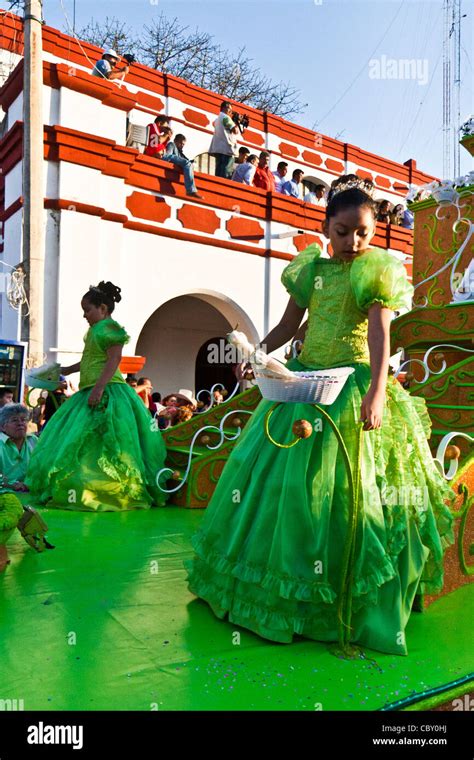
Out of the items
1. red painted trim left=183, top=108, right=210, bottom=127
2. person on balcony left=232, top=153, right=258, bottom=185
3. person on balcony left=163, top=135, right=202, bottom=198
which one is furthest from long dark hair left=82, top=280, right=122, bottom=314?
red painted trim left=183, top=108, right=210, bottom=127

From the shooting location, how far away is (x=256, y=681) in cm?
172

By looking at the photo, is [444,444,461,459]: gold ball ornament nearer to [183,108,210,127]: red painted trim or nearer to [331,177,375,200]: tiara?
[331,177,375,200]: tiara

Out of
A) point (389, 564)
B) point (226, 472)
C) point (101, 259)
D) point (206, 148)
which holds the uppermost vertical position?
point (206, 148)

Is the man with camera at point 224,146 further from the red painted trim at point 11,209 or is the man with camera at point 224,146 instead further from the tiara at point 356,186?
the tiara at point 356,186

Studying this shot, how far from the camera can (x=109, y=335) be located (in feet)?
13.8

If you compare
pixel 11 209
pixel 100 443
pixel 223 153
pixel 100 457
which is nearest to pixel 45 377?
pixel 100 443

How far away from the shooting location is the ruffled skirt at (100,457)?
13.0 ft

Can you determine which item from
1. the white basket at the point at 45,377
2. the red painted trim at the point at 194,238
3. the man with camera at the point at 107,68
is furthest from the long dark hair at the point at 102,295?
the man with camera at the point at 107,68

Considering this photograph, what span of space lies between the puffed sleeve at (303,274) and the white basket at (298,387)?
590mm

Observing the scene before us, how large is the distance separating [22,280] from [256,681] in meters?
5.86

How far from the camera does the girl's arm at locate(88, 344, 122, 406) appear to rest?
4.20 m

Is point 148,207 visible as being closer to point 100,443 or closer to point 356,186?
point 100,443
